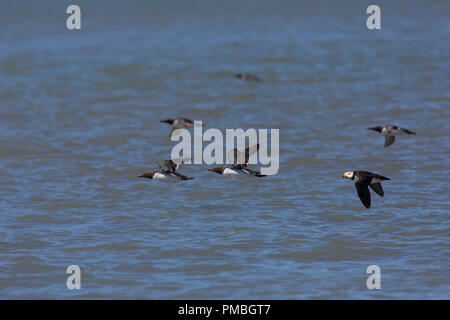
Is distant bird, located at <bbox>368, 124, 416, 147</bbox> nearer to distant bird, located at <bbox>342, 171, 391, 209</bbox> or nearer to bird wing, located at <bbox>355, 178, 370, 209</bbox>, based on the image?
distant bird, located at <bbox>342, 171, 391, 209</bbox>

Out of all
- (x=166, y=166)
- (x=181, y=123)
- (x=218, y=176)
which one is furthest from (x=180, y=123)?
(x=166, y=166)

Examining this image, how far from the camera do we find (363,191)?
13.8m

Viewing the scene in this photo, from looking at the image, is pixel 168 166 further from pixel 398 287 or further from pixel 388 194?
pixel 398 287

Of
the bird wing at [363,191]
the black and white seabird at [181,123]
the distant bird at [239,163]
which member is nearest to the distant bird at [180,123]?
the black and white seabird at [181,123]

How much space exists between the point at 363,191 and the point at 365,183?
0.80 ft

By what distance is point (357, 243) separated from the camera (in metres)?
13.0

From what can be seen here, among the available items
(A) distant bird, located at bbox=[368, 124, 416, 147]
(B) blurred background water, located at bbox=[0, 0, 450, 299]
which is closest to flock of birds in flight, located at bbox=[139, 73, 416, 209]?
(B) blurred background water, located at bbox=[0, 0, 450, 299]

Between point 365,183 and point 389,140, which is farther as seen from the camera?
point 389,140

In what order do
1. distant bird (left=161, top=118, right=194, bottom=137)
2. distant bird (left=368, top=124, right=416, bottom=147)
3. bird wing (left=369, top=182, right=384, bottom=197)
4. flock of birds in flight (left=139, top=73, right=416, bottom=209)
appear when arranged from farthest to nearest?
distant bird (left=161, top=118, right=194, bottom=137) < distant bird (left=368, top=124, right=416, bottom=147) < bird wing (left=369, top=182, right=384, bottom=197) < flock of birds in flight (left=139, top=73, right=416, bottom=209)

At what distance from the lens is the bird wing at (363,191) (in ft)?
44.5

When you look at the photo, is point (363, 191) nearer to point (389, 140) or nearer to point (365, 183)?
point (365, 183)

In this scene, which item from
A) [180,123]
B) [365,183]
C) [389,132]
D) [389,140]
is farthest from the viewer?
[180,123]

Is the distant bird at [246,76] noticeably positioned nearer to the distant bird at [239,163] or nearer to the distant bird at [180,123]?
the distant bird at [180,123]

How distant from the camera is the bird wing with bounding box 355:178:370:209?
534 inches
